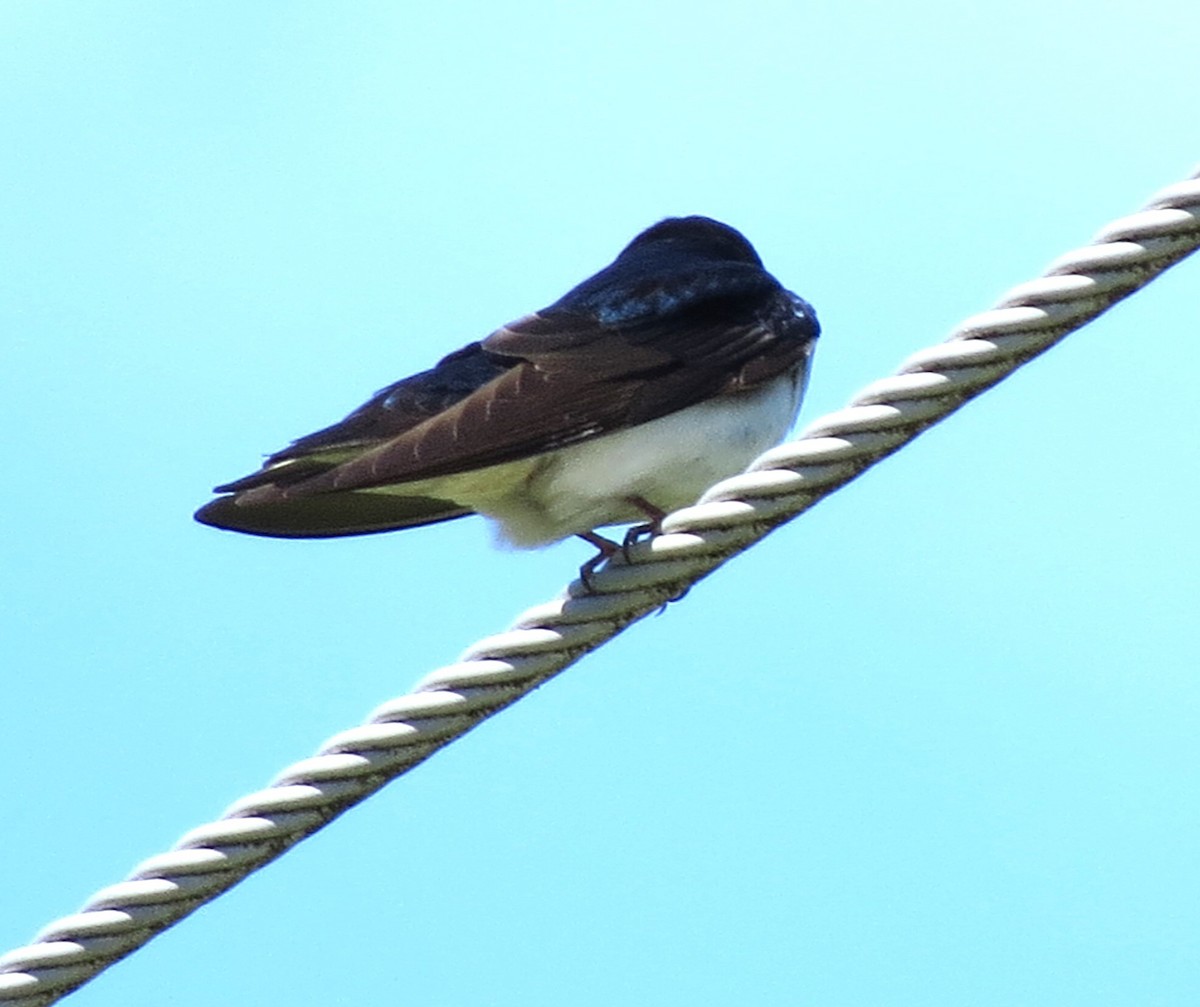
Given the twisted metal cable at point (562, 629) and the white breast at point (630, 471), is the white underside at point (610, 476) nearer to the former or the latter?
the white breast at point (630, 471)

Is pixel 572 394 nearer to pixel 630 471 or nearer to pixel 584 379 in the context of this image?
pixel 584 379

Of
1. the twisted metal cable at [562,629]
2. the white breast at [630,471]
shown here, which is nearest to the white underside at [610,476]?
the white breast at [630,471]

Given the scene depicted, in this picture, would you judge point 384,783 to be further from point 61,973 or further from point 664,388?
point 664,388

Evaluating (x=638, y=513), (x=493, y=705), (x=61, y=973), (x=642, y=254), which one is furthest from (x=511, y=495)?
(x=61, y=973)

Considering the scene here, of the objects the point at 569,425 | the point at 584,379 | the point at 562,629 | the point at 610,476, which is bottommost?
the point at 562,629

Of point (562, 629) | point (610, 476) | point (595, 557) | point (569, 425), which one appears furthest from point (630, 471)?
point (562, 629)

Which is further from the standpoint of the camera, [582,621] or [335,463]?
[335,463]
